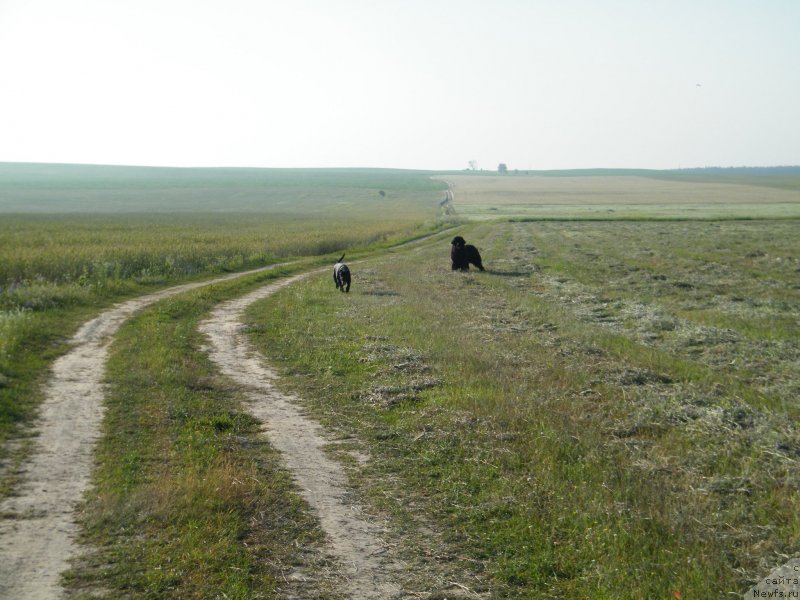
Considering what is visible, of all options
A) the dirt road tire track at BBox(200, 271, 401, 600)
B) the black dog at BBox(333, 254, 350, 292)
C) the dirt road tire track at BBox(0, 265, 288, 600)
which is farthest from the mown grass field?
the dirt road tire track at BBox(0, 265, 288, 600)

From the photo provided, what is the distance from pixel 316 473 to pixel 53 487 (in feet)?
10.4

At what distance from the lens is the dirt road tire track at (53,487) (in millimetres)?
6469

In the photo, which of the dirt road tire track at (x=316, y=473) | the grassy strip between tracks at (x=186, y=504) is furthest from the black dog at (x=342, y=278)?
the grassy strip between tracks at (x=186, y=504)

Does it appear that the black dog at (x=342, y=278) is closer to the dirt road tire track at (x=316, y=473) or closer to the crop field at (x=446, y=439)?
the crop field at (x=446, y=439)

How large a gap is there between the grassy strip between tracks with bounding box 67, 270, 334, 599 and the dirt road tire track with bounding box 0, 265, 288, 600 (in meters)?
0.19

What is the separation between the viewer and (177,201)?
144 m

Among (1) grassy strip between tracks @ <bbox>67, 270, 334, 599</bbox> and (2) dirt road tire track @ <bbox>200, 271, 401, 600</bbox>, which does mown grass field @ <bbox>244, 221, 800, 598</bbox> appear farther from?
(1) grassy strip between tracks @ <bbox>67, 270, 334, 599</bbox>

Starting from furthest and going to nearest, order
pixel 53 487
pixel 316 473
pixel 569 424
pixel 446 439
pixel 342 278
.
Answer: pixel 342 278
pixel 569 424
pixel 446 439
pixel 316 473
pixel 53 487

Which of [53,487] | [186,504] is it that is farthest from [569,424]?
[53,487]

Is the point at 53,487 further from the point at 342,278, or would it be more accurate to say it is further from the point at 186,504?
the point at 342,278

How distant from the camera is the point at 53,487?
8.52 m

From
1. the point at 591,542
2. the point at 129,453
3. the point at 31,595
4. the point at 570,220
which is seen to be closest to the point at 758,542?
the point at 591,542

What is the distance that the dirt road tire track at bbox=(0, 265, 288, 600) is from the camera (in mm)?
6469

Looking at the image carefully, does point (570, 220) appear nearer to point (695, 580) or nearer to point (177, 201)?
point (695, 580)
